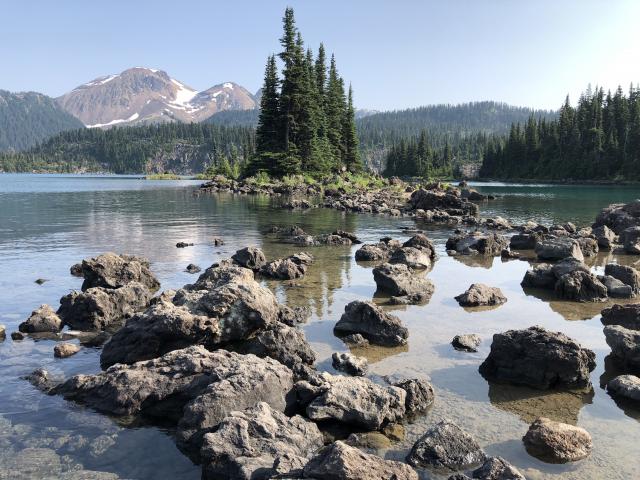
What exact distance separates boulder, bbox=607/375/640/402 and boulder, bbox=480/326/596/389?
596mm

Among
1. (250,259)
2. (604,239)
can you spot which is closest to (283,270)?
(250,259)

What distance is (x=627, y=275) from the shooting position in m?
22.0

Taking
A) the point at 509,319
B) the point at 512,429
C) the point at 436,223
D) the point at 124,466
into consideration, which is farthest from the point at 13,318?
the point at 436,223

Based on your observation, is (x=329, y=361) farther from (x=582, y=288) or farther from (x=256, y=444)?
(x=582, y=288)

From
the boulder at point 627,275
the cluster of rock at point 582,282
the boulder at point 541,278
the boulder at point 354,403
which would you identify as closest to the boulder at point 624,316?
the cluster of rock at point 582,282

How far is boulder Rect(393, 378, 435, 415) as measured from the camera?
11.0 meters

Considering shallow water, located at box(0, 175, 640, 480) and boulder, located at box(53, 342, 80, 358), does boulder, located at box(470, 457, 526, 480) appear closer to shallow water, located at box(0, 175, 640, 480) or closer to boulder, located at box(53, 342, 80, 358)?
shallow water, located at box(0, 175, 640, 480)

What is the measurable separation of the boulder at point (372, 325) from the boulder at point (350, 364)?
1.89 m

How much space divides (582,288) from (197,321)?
15.7 m

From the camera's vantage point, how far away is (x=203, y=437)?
Answer: 902 cm

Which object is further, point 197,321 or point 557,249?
point 557,249

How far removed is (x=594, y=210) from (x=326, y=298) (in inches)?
2337

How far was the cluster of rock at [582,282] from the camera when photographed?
20453mm

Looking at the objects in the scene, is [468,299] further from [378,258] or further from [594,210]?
[594,210]
